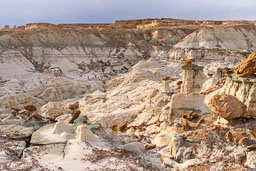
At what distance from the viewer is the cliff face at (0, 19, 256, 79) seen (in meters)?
43.5

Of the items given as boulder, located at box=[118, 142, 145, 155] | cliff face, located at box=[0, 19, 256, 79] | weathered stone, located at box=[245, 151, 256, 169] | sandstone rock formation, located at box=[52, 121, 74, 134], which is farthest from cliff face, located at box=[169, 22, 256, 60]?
weathered stone, located at box=[245, 151, 256, 169]

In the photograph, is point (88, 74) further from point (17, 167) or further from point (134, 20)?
point (134, 20)

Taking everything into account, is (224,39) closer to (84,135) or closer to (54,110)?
(54,110)

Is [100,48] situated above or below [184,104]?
above

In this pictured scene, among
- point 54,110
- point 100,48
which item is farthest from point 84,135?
point 100,48

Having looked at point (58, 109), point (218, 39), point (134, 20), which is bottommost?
point (58, 109)

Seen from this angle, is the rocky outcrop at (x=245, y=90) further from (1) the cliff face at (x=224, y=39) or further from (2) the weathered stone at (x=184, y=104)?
(1) the cliff face at (x=224, y=39)

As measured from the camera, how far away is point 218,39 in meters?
55.7

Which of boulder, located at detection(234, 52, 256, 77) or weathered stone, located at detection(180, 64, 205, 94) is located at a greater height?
boulder, located at detection(234, 52, 256, 77)

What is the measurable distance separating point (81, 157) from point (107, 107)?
1397 cm

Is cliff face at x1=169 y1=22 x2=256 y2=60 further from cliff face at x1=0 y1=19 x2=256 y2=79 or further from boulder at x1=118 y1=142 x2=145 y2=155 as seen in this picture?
boulder at x1=118 y1=142 x2=145 y2=155

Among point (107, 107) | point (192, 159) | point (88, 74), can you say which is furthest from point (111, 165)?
point (88, 74)

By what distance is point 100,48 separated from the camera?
5525 centimetres

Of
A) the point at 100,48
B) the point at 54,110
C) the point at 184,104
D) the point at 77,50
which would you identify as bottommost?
the point at 54,110
